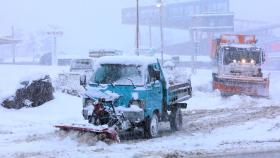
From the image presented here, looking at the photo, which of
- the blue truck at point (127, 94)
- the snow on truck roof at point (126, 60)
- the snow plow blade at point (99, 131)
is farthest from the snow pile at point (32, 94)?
the snow plow blade at point (99, 131)

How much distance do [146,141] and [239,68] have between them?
61.3 feet

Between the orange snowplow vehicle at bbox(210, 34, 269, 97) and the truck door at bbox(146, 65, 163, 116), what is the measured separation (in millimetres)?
14522

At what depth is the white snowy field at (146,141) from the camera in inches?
446

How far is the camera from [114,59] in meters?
14.8

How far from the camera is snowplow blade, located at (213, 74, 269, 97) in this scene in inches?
1131

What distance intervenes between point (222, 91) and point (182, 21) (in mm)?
64749

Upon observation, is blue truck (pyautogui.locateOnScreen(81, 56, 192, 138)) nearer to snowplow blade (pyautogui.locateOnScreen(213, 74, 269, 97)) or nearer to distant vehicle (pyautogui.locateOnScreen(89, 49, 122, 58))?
snowplow blade (pyautogui.locateOnScreen(213, 74, 269, 97))

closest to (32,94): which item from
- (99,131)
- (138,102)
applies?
(138,102)

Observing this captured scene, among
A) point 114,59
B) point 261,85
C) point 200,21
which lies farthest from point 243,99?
point 200,21

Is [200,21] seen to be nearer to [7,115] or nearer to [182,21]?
[182,21]

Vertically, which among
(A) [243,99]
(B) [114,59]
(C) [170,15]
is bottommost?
(A) [243,99]

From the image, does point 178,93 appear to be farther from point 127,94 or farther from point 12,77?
point 12,77

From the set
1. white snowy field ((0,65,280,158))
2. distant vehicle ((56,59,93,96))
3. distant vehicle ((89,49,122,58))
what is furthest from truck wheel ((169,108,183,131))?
distant vehicle ((89,49,122,58))

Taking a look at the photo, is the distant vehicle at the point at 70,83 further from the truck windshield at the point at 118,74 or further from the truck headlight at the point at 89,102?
the truck headlight at the point at 89,102
